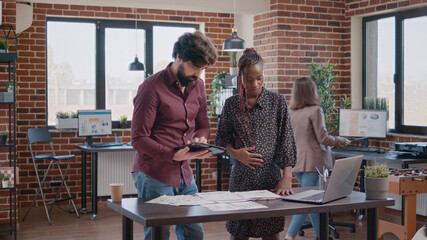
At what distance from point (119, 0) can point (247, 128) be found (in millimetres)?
3612

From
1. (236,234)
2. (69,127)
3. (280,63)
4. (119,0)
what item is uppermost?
(119,0)

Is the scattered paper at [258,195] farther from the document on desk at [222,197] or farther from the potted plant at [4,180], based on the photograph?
the potted plant at [4,180]

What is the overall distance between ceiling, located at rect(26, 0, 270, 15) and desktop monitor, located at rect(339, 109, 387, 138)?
159cm

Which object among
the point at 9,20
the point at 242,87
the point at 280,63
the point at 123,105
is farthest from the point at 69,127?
the point at 242,87

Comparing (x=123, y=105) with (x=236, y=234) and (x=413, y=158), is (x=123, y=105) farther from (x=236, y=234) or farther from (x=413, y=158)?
(x=236, y=234)

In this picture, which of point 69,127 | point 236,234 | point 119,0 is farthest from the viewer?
point 69,127

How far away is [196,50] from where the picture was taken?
285 centimetres

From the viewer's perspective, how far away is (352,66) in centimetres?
704

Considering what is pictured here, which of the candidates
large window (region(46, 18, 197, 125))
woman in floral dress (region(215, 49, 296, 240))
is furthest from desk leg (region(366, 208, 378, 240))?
large window (region(46, 18, 197, 125))

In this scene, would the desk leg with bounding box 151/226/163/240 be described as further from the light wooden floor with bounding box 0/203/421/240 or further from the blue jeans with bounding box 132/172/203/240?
the light wooden floor with bounding box 0/203/421/240

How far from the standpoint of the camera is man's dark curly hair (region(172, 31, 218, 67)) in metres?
2.85

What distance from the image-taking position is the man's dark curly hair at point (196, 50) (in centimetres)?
285

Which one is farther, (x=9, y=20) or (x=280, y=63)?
(x=280, y=63)

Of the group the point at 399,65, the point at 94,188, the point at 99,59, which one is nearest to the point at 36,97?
the point at 99,59
